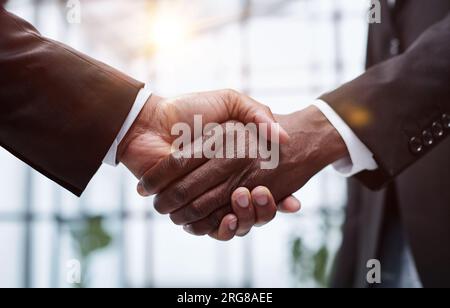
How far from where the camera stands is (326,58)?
29.8ft

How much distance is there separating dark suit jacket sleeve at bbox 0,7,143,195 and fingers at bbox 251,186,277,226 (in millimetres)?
497

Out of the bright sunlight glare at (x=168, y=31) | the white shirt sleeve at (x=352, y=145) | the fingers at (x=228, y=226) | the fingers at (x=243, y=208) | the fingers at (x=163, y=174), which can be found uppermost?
the bright sunlight glare at (x=168, y=31)

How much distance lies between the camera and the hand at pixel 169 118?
1726mm

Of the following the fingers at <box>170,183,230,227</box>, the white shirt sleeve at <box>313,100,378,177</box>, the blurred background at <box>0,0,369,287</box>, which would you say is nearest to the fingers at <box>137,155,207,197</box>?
the fingers at <box>170,183,230,227</box>

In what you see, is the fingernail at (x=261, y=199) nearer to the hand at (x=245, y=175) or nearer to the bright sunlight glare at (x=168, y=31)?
the hand at (x=245, y=175)

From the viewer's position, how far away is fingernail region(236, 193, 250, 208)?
1.69 m

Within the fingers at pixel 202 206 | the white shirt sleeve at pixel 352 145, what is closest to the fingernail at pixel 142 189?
the fingers at pixel 202 206

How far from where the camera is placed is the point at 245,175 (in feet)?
5.72

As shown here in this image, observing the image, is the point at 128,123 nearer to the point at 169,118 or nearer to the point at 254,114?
the point at 169,118

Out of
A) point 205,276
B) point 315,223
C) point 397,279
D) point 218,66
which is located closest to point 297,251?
point 315,223

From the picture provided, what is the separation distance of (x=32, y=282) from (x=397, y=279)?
7.76m

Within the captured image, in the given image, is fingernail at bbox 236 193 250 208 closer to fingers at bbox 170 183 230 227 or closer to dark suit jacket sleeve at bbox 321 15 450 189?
fingers at bbox 170 183 230 227

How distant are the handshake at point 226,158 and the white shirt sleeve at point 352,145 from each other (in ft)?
0.06

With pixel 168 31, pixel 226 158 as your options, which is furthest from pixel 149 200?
pixel 226 158
